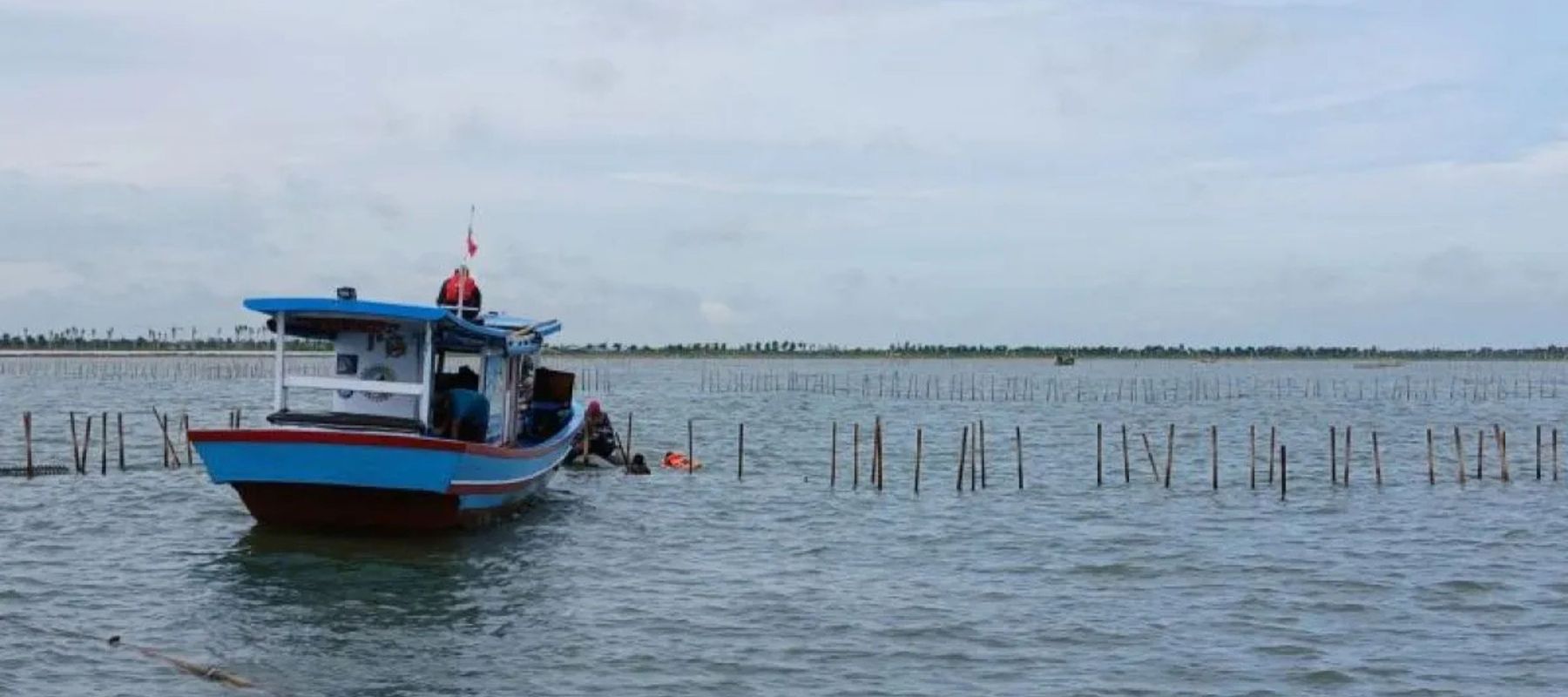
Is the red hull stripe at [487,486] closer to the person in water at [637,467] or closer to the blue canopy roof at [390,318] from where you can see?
the blue canopy roof at [390,318]

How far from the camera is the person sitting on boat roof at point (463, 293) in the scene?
2231cm

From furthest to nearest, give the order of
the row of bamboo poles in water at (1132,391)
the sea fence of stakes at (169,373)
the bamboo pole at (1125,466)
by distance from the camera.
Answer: the sea fence of stakes at (169,373), the row of bamboo poles in water at (1132,391), the bamboo pole at (1125,466)

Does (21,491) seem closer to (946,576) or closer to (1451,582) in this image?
(946,576)

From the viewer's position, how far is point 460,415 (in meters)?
21.3

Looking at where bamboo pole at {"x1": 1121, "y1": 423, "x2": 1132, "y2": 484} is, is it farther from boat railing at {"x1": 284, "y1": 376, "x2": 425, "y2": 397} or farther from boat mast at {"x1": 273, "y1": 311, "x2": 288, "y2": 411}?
boat mast at {"x1": 273, "y1": 311, "x2": 288, "y2": 411}

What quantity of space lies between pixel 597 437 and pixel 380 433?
1497 cm

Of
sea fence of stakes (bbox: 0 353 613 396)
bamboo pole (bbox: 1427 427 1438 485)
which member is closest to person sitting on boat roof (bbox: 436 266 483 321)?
bamboo pole (bbox: 1427 427 1438 485)

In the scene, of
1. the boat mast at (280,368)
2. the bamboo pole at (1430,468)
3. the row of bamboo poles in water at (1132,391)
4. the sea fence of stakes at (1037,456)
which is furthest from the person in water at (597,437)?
the row of bamboo poles in water at (1132,391)

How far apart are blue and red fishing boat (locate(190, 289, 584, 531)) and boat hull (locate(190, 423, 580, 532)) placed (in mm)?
17

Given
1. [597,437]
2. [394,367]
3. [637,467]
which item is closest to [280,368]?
[394,367]

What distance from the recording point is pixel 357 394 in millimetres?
20484

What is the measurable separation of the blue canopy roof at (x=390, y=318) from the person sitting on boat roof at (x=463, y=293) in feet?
1.14

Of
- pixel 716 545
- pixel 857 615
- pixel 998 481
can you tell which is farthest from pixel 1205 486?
pixel 857 615

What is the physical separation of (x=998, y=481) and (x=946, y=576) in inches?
531
